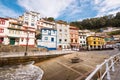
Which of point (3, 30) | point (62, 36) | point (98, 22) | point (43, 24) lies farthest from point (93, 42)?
point (98, 22)

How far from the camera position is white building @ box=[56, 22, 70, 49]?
47744mm

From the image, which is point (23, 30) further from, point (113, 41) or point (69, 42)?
point (113, 41)

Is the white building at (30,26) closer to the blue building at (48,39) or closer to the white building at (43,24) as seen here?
the white building at (43,24)

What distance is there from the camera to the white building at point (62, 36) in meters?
47.7

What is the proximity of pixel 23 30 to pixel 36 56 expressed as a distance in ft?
51.0

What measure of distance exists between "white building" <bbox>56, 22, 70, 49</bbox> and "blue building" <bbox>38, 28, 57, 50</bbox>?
2.07 m

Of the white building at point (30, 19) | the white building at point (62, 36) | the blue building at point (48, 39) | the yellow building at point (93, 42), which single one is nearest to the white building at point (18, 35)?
the blue building at point (48, 39)

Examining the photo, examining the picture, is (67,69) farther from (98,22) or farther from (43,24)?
(98,22)

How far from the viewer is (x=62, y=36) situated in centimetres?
4897

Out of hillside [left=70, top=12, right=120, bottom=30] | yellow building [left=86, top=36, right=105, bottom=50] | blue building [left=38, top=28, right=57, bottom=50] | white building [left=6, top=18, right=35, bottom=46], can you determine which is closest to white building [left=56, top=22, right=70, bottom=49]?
blue building [left=38, top=28, right=57, bottom=50]

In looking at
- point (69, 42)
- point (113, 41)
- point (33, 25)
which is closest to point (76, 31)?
point (69, 42)

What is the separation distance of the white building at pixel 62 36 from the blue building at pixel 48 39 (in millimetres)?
2074

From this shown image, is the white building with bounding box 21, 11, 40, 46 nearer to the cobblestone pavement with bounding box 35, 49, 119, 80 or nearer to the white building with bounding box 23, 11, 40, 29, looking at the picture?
the white building with bounding box 23, 11, 40, 29

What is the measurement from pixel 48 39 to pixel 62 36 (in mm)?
7515
